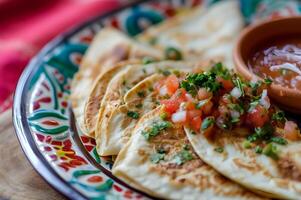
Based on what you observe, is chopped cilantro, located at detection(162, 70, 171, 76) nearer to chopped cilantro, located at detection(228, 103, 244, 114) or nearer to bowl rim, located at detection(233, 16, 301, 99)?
bowl rim, located at detection(233, 16, 301, 99)

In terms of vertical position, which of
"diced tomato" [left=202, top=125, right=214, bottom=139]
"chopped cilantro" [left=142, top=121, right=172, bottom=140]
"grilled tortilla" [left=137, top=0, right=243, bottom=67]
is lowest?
"grilled tortilla" [left=137, top=0, right=243, bottom=67]

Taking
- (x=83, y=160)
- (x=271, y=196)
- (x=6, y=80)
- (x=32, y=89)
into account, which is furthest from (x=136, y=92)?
(x=6, y=80)

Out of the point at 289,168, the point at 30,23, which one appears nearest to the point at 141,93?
the point at 289,168

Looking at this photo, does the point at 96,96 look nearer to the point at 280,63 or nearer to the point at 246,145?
the point at 246,145

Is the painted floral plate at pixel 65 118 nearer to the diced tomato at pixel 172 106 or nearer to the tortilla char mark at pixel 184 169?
the tortilla char mark at pixel 184 169

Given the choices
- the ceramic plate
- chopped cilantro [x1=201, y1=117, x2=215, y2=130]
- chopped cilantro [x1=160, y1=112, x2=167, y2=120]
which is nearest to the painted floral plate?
the ceramic plate

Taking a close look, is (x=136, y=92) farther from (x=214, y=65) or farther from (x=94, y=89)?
(x=214, y=65)

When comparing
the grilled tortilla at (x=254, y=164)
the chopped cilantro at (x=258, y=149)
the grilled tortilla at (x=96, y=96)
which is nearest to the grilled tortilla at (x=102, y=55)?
the grilled tortilla at (x=96, y=96)
